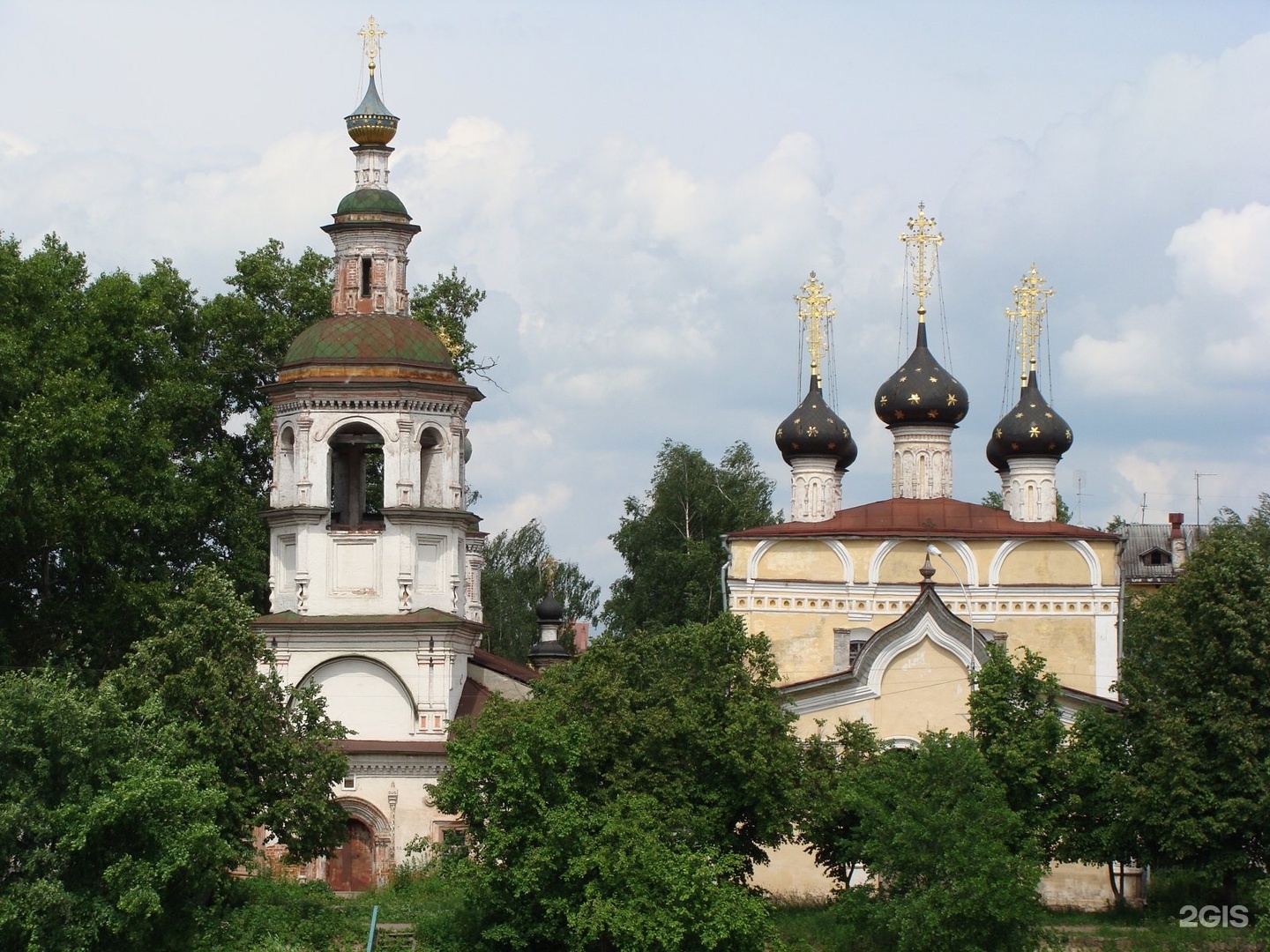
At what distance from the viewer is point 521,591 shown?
5591cm

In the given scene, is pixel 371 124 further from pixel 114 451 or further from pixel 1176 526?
pixel 1176 526

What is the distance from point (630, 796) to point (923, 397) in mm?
12669

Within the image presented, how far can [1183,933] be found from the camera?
28.6 m

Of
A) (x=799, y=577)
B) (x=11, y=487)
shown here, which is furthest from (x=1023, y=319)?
(x=11, y=487)

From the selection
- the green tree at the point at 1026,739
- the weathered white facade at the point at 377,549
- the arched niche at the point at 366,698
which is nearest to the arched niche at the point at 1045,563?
the green tree at the point at 1026,739

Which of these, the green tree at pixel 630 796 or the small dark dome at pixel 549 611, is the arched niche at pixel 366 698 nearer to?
the green tree at pixel 630 796

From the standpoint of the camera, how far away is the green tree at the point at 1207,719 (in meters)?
28.4

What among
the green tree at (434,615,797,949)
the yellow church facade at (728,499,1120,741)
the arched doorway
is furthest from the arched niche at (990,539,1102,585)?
the arched doorway

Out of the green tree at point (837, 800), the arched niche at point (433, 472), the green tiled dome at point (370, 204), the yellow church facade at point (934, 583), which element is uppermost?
the green tiled dome at point (370, 204)

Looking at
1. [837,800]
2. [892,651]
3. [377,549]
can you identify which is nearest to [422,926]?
[837,800]

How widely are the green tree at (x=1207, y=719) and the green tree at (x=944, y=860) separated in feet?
5.56

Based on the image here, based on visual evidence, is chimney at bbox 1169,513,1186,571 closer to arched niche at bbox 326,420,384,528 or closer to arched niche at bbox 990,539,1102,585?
arched niche at bbox 990,539,1102,585

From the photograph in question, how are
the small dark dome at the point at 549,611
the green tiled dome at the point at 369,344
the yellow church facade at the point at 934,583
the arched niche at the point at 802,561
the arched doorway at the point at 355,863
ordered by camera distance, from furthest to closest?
the small dark dome at the point at 549,611 → the arched niche at the point at 802,561 → the yellow church facade at the point at 934,583 → the green tiled dome at the point at 369,344 → the arched doorway at the point at 355,863

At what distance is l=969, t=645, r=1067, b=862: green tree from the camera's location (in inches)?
1147
